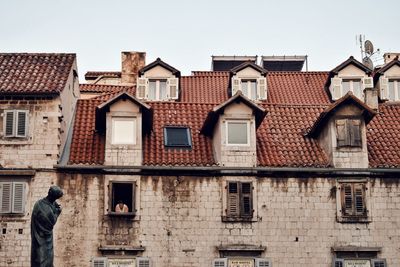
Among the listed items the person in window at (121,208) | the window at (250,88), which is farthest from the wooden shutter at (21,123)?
the window at (250,88)

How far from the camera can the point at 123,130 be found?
33.5 m

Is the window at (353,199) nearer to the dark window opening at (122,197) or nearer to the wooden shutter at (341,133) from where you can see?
the wooden shutter at (341,133)

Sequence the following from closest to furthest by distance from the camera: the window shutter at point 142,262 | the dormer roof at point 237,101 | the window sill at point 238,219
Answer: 1. the window shutter at point 142,262
2. the window sill at point 238,219
3. the dormer roof at point 237,101

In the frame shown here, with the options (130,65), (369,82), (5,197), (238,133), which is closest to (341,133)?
(238,133)

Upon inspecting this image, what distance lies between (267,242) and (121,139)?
7.40 meters

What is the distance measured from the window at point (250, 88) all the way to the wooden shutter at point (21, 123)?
1347cm

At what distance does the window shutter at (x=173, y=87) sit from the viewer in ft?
139

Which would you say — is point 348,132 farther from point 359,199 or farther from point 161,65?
point 161,65

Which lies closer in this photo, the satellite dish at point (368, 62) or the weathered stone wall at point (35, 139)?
the weathered stone wall at point (35, 139)

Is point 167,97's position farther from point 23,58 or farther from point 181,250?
point 181,250

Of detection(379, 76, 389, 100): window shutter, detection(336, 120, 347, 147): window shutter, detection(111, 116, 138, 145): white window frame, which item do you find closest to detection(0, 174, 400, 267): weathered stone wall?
detection(111, 116, 138, 145): white window frame

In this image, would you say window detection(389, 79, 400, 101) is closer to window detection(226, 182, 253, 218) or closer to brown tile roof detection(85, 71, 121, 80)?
window detection(226, 182, 253, 218)

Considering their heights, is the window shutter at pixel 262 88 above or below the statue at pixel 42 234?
above

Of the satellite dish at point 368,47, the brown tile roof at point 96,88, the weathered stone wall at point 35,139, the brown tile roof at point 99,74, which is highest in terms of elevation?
the satellite dish at point 368,47
